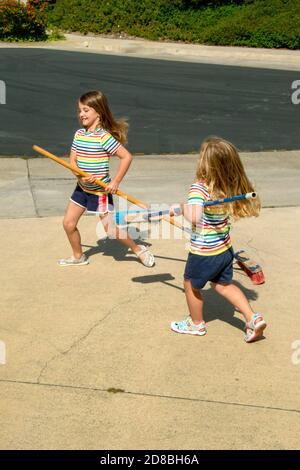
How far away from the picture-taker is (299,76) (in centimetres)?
1677

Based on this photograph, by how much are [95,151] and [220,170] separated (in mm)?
1641

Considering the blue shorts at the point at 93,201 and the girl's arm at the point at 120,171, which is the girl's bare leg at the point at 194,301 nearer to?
the girl's arm at the point at 120,171

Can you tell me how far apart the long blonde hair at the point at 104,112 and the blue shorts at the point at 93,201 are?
49 centimetres

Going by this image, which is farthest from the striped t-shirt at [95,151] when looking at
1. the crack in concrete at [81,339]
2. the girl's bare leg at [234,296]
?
the girl's bare leg at [234,296]

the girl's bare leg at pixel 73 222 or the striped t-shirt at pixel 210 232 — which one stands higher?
the striped t-shirt at pixel 210 232

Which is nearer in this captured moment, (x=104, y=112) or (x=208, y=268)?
(x=208, y=268)

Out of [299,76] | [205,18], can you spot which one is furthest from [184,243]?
[205,18]

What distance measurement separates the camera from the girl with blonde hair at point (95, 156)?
593cm

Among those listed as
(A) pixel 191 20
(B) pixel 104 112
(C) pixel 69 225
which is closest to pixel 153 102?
(B) pixel 104 112

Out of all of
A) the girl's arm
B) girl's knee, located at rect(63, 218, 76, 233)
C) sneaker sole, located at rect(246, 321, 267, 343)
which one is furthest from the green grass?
sneaker sole, located at rect(246, 321, 267, 343)

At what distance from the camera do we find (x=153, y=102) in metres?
13.5

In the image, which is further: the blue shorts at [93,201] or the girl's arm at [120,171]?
the blue shorts at [93,201]

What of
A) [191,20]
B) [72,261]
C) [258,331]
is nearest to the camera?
[258,331]

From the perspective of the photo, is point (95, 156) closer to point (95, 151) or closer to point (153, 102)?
point (95, 151)
